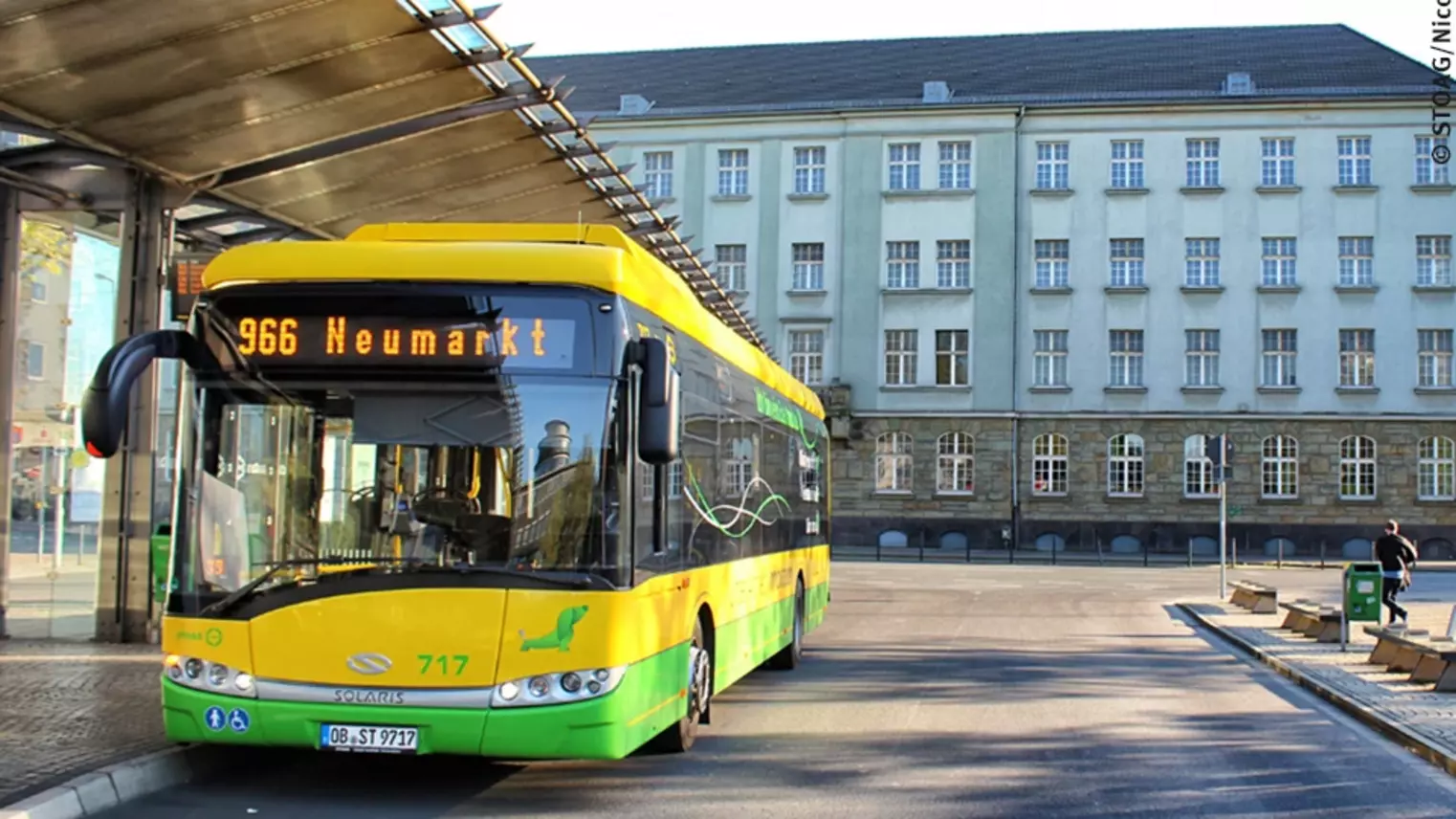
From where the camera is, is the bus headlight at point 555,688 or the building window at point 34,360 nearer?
the bus headlight at point 555,688

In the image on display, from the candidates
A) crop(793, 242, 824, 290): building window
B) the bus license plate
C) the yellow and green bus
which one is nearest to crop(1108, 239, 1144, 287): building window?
crop(793, 242, 824, 290): building window

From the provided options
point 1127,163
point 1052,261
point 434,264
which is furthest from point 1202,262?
point 434,264

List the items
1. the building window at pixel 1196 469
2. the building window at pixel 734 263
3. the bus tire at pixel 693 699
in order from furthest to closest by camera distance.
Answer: the building window at pixel 734 263
the building window at pixel 1196 469
the bus tire at pixel 693 699

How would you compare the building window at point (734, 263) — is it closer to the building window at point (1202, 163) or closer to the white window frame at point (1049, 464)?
the white window frame at point (1049, 464)

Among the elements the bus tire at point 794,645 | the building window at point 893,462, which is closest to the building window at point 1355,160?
the building window at point 893,462

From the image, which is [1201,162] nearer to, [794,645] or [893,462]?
[893,462]

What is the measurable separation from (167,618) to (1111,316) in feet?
154

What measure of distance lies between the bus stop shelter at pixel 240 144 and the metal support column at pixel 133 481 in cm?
2

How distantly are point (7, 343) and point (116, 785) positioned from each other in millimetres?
7839

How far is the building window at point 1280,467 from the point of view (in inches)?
1986

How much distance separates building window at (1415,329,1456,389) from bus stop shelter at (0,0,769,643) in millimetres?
40438

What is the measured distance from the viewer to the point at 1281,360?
51.1 m

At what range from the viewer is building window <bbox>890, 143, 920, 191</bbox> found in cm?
5353

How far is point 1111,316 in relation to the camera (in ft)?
170
